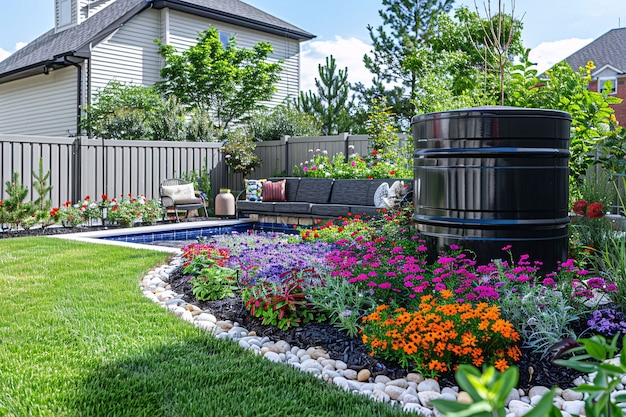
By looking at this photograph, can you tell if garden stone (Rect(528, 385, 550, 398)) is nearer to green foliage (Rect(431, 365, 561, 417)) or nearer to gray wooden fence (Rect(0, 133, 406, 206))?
green foliage (Rect(431, 365, 561, 417))

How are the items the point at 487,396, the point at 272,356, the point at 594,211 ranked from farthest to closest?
the point at 594,211 < the point at 272,356 < the point at 487,396

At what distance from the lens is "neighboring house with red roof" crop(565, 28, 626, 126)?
23172 millimetres

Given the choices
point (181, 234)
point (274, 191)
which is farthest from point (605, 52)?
point (181, 234)

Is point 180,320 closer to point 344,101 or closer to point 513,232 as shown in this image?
point 513,232

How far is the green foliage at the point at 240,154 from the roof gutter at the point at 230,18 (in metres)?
5.31

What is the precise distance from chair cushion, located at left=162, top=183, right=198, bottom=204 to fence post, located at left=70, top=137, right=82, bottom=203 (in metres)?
1.52

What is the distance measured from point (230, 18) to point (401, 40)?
6.79m

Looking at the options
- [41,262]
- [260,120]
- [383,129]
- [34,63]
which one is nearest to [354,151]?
[383,129]

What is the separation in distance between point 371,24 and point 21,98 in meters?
12.3

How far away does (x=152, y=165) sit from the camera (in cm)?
1191

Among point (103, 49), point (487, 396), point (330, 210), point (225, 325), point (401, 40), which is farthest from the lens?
point (401, 40)

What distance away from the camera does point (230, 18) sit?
17688 millimetres

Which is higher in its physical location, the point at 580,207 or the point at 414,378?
the point at 580,207

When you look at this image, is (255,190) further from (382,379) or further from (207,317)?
(382,379)
